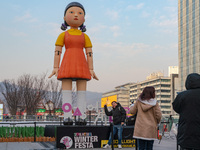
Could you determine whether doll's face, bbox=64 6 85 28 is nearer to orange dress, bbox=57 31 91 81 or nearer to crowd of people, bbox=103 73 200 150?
orange dress, bbox=57 31 91 81

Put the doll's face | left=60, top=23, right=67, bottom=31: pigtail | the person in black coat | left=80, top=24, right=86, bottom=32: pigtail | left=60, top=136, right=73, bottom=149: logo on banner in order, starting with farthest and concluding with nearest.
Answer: left=80, top=24, right=86, bottom=32: pigtail, left=60, top=23, right=67, bottom=31: pigtail, the doll's face, left=60, top=136, right=73, bottom=149: logo on banner, the person in black coat

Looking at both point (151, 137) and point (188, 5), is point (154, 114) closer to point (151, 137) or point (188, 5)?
point (151, 137)

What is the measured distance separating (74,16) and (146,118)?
7.49 meters

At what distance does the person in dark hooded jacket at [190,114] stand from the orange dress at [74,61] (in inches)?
311

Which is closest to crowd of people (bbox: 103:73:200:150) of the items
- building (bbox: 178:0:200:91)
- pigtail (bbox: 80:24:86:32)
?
pigtail (bbox: 80:24:86:32)

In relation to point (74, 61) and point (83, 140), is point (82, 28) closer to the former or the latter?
point (74, 61)

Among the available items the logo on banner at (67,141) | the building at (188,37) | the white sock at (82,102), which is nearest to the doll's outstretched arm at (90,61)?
the white sock at (82,102)

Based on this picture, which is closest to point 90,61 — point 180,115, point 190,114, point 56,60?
point 56,60

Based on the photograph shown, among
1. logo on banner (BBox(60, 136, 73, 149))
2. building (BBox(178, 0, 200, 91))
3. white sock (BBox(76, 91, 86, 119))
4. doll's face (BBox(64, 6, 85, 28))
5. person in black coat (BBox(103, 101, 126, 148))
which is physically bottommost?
logo on banner (BBox(60, 136, 73, 149))

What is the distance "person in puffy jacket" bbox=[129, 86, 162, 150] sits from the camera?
6.04 metres

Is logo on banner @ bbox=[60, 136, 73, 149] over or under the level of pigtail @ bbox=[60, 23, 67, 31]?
under

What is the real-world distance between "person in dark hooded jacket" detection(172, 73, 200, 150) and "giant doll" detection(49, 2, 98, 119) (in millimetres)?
7927

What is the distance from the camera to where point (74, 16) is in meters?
12.6

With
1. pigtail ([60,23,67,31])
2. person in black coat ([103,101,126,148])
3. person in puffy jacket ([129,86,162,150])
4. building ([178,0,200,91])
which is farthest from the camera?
building ([178,0,200,91])
